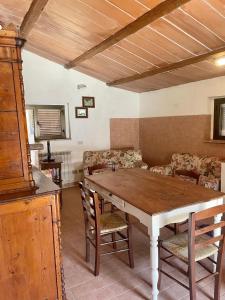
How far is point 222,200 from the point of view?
2.08 meters

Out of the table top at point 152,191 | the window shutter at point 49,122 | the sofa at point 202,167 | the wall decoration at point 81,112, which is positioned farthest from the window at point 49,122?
the table top at point 152,191

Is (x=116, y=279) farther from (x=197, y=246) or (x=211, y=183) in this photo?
(x=211, y=183)

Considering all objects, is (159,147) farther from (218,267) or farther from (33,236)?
(33,236)

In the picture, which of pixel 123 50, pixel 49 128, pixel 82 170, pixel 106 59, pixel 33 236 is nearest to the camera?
pixel 33 236

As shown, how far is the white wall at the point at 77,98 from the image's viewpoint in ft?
16.5

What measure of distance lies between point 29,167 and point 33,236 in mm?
442

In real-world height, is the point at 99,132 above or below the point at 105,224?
above

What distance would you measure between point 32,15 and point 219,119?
141 inches

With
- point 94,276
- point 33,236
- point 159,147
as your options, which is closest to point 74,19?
point 33,236

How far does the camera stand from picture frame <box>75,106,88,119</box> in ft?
18.3

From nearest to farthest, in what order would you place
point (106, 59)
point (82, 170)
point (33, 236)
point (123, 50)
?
point (33, 236) < point (123, 50) < point (106, 59) < point (82, 170)

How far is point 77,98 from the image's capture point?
554cm

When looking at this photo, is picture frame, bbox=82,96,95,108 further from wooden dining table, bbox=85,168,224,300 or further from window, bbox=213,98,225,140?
wooden dining table, bbox=85,168,224,300

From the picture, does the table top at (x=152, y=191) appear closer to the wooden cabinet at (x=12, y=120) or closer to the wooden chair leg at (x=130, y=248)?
the wooden chair leg at (x=130, y=248)
